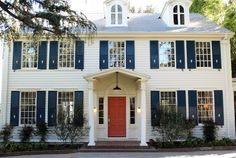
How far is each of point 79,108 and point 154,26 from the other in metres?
6.15

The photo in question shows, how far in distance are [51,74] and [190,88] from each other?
708 cm

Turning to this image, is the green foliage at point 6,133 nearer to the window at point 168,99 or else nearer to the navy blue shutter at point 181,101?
the window at point 168,99

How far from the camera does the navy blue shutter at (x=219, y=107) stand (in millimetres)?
15664

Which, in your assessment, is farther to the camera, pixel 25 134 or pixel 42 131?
pixel 42 131

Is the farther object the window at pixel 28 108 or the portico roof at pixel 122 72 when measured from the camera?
the window at pixel 28 108

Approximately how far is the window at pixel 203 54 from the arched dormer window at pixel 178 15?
1.66m

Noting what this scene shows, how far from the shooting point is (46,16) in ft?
30.0

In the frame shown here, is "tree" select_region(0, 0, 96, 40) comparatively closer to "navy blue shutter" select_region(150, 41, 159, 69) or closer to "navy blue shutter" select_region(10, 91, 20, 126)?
"navy blue shutter" select_region(10, 91, 20, 126)

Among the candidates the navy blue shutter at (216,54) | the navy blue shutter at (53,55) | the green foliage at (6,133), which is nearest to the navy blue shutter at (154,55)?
the navy blue shutter at (216,54)

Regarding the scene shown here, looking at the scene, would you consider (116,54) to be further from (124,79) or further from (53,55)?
(53,55)

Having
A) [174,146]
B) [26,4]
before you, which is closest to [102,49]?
[174,146]

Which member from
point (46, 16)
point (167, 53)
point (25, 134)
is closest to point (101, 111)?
point (25, 134)

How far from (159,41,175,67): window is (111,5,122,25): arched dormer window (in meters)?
2.66

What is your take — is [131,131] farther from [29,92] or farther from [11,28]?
[11,28]
